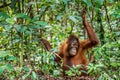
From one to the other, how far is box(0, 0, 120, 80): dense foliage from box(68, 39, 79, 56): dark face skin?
20 centimetres

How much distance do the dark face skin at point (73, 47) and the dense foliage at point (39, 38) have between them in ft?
0.67

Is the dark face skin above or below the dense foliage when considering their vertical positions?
below

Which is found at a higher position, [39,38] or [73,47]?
[39,38]

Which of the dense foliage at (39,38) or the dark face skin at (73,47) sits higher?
the dense foliage at (39,38)

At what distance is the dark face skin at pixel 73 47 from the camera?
5.00 metres

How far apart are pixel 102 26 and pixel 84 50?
1.76ft

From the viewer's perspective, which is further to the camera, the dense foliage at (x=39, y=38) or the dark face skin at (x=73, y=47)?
the dark face skin at (x=73, y=47)

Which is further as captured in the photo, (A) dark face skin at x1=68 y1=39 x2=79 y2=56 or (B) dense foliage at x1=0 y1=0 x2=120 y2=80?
(A) dark face skin at x1=68 y1=39 x2=79 y2=56

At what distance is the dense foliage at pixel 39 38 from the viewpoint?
2.58 m

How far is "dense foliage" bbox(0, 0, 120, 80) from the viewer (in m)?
2.58

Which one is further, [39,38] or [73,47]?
[73,47]

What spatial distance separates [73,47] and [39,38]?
83.2 inches

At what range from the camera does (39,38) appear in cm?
304

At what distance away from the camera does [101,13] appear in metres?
5.31
